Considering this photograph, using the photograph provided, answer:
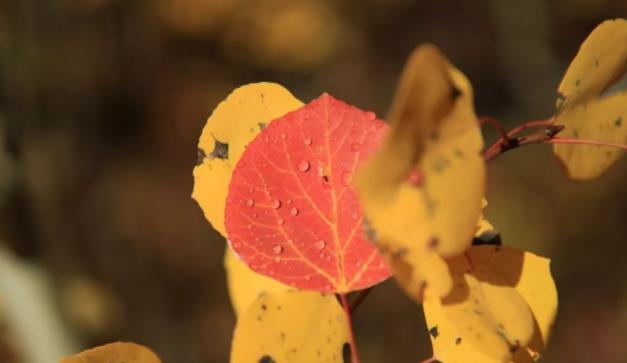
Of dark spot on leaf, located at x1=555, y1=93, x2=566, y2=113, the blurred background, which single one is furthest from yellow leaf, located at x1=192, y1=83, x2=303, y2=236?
the blurred background

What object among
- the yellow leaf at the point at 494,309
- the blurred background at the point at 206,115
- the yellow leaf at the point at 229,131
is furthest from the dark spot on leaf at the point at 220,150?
the blurred background at the point at 206,115

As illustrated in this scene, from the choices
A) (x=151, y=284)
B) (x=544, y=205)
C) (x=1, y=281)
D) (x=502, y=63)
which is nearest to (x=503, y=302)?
(x=1, y=281)

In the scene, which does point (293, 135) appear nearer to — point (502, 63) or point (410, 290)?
point (410, 290)

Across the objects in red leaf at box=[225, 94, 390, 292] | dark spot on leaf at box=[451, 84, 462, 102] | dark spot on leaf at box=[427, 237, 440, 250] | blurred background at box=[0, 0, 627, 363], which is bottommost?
blurred background at box=[0, 0, 627, 363]

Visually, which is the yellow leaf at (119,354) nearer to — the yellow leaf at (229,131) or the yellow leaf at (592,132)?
the yellow leaf at (229,131)

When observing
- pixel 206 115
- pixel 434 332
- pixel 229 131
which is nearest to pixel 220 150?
pixel 229 131

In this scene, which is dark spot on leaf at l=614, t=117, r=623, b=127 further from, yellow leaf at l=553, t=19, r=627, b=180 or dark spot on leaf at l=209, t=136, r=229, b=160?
dark spot on leaf at l=209, t=136, r=229, b=160

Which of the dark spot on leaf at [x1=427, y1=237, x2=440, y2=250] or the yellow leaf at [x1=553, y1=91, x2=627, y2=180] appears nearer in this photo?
the dark spot on leaf at [x1=427, y1=237, x2=440, y2=250]
